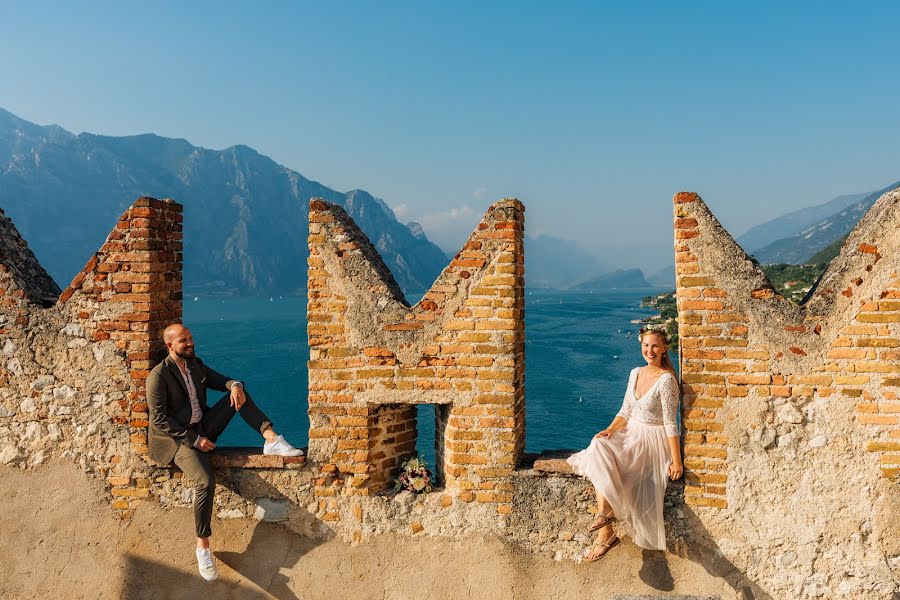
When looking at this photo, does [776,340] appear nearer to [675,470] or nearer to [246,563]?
[675,470]

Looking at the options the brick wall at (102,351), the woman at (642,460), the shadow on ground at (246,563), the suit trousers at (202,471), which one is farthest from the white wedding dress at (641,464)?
the brick wall at (102,351)

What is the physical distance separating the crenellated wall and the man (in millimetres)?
236

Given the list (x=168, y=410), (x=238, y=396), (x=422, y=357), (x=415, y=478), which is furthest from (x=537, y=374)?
(x=168, y=410)

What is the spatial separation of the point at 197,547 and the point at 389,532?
1.57 metres

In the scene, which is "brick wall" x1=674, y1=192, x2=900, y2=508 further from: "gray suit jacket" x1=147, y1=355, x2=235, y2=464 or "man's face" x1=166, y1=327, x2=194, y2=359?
"man's face" x1=166, y1=327, x2=194, y2=359

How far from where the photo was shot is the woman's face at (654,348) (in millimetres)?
5051

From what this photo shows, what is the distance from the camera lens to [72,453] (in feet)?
18.3

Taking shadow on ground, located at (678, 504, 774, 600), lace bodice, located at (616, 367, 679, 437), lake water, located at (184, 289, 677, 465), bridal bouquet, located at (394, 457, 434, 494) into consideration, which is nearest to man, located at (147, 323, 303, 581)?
bridal bouquet, located at (394, 457, 434, 494)

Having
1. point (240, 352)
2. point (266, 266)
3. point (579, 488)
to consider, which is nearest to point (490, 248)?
point (579, 488)

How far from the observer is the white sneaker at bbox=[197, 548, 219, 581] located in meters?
5.23

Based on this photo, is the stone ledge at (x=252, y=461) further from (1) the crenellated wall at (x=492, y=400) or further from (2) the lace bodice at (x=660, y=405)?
(2) the lace bodice at (x=660, y=405)

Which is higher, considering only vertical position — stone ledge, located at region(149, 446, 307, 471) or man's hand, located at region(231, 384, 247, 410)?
man's hand, located at region(231, 384, 247, 410)

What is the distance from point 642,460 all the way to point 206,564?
3.60m

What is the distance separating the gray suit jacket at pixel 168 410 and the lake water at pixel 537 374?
818 inches
